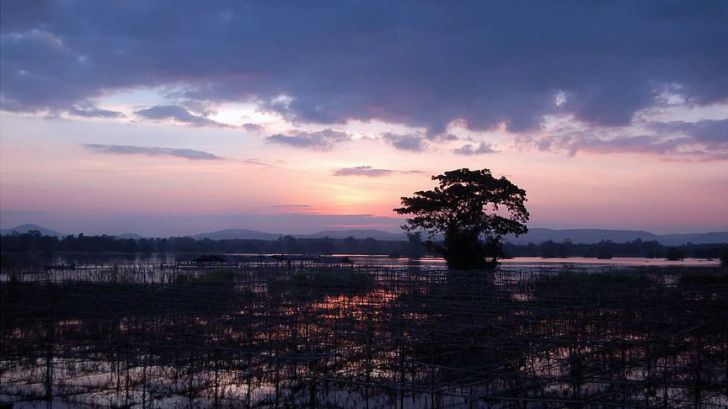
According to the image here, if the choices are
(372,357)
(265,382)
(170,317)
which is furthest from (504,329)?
(170,317)

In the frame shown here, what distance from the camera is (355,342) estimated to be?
9508 millimetres

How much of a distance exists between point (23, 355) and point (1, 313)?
661mm

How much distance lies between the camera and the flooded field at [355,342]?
7.78m

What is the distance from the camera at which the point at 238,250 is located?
4741cm

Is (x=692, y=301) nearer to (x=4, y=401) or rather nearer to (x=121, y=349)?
(x=121, y=349)

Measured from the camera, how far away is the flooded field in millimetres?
7777

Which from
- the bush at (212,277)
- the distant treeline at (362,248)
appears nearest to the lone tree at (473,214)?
the distant treeline at (362,248)

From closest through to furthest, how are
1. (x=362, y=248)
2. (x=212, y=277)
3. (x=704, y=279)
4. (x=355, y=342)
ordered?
(x=355, y=342), (x=212, y=277), (x=704, y=279), (x=362, y=248)

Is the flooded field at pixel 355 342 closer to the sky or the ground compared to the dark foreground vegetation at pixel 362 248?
closer to the ground

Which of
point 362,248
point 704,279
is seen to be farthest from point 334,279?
point 362,248

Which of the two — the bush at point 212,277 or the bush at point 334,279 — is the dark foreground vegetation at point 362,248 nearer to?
the bush at point 212,277

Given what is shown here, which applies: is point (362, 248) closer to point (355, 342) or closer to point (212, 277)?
point (212, 277)

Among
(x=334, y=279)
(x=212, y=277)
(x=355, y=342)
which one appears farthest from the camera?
(x=334, y=279)

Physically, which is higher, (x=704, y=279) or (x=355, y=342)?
(x=704, y=279)
